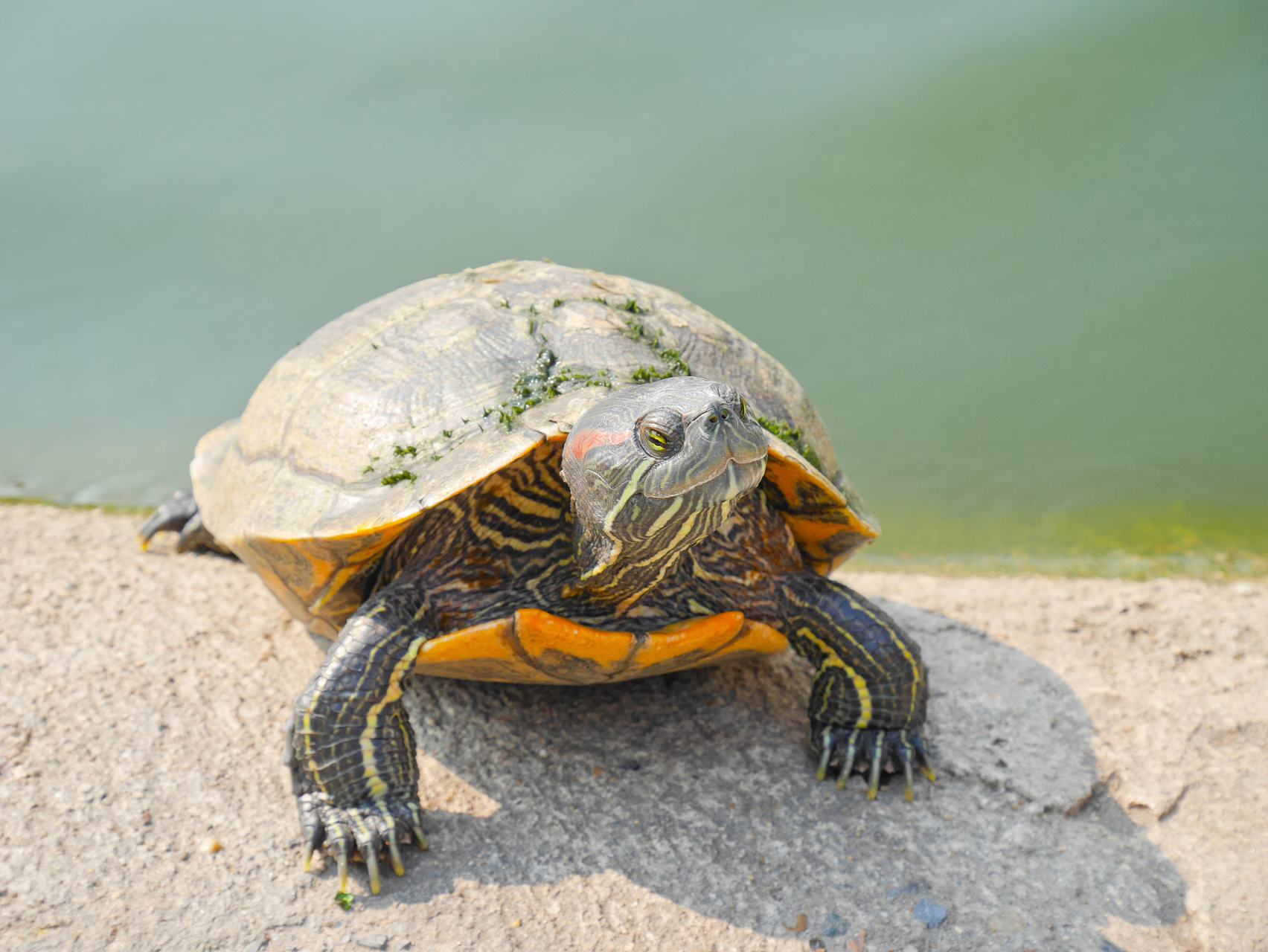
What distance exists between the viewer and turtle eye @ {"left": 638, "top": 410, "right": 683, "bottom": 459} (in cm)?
232

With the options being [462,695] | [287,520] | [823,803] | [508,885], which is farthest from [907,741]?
[287,520]

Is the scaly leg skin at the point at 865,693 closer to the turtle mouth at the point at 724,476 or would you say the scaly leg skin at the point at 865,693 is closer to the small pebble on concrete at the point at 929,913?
the small pebble on concrete at the point at 929,913

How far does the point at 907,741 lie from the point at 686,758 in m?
0.80

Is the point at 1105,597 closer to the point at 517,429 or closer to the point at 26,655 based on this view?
the point at 517,429

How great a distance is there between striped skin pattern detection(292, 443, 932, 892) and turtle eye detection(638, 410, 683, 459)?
267 mm

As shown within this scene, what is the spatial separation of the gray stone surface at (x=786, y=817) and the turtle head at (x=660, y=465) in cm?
88

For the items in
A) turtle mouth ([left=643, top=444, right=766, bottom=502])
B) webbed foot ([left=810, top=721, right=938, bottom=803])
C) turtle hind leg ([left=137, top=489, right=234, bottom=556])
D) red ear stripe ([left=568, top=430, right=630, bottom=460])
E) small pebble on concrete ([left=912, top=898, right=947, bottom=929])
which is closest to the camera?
turtle mouth ([left=643, top=444, right=766, bottom=502])

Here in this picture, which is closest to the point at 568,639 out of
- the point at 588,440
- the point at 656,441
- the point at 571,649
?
the point at 571,649

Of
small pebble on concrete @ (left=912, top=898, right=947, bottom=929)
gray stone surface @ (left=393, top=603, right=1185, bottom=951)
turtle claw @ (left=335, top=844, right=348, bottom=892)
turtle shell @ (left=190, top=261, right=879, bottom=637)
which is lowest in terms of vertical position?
small pebble on concrete @ (left=912, top=898, right=947, bottom=929)

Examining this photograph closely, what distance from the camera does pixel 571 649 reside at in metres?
2.75

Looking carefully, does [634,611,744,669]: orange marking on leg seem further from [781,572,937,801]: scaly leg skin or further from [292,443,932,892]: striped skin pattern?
[781,572,937,801]: scaly leg skin

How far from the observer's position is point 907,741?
10.2ft

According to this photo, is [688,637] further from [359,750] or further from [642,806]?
[359,750]

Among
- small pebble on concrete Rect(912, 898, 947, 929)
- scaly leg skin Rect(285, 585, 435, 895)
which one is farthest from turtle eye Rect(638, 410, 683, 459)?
small pebble on concrete Rect(912, 898, 947, 929)
